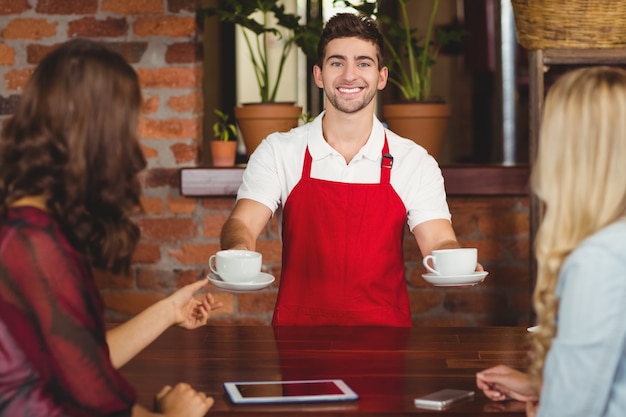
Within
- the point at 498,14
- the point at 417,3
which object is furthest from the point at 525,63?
the point at 417,3

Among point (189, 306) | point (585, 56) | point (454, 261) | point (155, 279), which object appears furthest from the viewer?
point (155, 279)

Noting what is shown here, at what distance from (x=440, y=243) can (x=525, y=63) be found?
281 cm

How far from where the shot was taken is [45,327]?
1.27 metres

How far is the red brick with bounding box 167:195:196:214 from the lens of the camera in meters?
3.20

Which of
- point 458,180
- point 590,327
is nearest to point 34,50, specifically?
point 458,180

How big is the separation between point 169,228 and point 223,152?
1.01 ft

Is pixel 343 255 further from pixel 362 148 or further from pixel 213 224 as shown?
pixel 213 224

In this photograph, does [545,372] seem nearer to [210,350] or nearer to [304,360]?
[304,360]

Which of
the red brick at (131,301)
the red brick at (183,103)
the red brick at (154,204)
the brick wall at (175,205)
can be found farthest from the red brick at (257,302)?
the red brick at (183,103)

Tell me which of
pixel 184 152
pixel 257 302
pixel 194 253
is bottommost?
pixel 257 302

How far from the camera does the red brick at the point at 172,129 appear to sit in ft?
10.4

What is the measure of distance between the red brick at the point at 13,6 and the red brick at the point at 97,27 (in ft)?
0.52


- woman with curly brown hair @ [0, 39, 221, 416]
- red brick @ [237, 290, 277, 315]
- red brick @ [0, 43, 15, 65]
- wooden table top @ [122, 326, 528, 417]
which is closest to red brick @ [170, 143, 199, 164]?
red brick @ [237, 290, 277, 315]

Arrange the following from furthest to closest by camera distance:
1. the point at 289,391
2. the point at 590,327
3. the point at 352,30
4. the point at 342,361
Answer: the point at 352,30 → the point at 342,361 → the point at 289,391 → the point at 590,327
